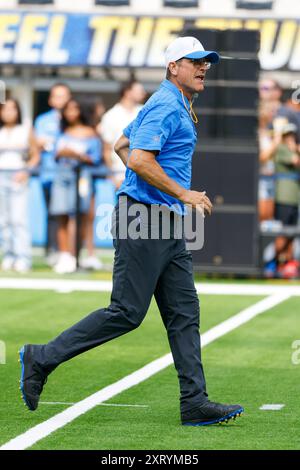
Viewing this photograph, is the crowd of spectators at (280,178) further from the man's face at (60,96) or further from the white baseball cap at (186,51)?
the white baseball cap at (186,51)

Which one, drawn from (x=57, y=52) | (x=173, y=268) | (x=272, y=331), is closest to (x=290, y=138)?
(x=57, y=52)

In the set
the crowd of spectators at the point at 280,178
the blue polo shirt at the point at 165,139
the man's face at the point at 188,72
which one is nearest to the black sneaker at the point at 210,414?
the blue polo shirt at the point at 165,139

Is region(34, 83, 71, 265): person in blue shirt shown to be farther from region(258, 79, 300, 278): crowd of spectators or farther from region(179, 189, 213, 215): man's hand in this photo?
region(179, 189, 213, 215): man's hand

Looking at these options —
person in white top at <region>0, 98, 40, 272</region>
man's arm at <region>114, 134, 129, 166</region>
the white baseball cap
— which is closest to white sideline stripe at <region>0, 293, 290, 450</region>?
man's arm at <region>114, 134, 129, 166</region>

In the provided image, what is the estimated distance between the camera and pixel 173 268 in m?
8.23

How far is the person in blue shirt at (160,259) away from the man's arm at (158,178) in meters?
0.02

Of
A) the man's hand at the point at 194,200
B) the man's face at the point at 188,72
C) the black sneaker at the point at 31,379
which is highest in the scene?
the man's face at the point at 188,72

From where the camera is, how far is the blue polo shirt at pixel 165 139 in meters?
7.87

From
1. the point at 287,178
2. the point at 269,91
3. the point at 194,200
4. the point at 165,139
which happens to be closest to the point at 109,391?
the point at 194,200

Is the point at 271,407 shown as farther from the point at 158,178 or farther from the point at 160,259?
the point at 158,178

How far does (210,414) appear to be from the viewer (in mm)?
8078

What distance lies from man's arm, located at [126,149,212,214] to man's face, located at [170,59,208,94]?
527 mm
